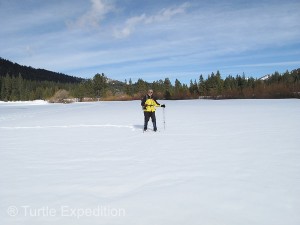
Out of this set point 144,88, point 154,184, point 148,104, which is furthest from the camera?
point 144,88

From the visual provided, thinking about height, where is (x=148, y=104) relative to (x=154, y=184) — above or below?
above

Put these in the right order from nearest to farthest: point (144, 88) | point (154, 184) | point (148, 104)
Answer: point (154, 184)
point (148, 104)
point (144, 88)

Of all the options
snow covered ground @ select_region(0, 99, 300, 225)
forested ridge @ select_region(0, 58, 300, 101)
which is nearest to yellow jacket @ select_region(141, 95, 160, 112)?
snow covered ground @ select_region(0, 99, 300, 225)

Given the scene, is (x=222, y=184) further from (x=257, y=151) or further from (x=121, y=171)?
(x=257, y=151)

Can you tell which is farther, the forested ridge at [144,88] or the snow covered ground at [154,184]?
the forested ridge at [144,88]

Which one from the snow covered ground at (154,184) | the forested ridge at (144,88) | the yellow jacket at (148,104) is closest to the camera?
the snow covered ground at (154,184)

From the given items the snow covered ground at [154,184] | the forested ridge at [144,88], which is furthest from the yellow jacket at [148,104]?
the forested ridge at [144,88]

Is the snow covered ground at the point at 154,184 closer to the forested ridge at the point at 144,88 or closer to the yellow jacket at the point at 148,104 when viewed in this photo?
the yellow jacket at the point at 148,104

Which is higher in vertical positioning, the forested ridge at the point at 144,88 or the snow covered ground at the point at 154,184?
the forested ridge at the point at 144,88

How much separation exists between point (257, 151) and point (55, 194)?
5646 mm

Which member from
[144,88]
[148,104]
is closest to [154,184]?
[148,104]

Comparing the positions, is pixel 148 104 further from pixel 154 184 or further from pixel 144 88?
pixel 144 88

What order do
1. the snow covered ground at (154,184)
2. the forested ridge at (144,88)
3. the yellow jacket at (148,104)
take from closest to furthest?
the snow covered ground at (154,184) < the yellow jacket at (148,104) < the forested ridge at (144,88)

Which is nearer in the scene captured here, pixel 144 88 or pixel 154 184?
pixel 154 184
